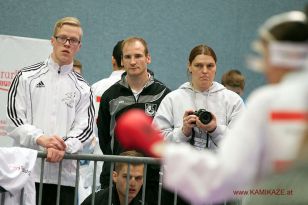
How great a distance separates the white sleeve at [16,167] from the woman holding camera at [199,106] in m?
0.86

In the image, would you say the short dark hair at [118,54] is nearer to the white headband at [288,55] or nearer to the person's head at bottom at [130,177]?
the person's head at bottom at [130,177]

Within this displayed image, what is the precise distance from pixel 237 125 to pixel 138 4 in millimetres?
6834

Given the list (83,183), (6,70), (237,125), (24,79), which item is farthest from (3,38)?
(237,125)

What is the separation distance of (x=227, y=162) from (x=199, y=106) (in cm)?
295

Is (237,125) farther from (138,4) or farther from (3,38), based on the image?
(138,4)

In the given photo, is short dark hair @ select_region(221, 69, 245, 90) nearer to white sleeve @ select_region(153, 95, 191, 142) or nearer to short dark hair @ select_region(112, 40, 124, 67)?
short dark hair @ select_region(112, 40, 124, 67)

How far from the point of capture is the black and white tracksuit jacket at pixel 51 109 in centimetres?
473

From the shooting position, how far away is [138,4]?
8852 mm

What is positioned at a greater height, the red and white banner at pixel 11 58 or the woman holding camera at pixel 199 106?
the red and white banner at pixel 11 58

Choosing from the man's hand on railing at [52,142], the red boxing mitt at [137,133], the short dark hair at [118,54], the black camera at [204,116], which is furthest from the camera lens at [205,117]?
the red boxing mitt at [137,133]

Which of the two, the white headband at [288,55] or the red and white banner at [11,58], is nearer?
the white headband at [288,55]

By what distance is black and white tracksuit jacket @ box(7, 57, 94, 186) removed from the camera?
473cm

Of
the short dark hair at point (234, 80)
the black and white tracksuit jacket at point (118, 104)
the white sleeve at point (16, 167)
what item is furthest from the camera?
the short dark hair at point (234, 80)

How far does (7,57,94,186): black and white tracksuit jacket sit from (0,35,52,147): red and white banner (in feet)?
5.75
